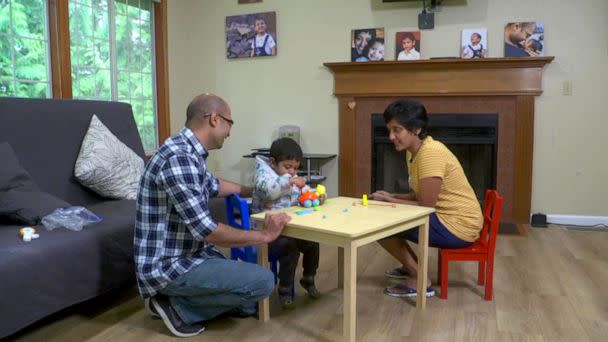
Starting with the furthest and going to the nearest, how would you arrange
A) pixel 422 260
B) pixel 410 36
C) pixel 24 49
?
pixel 410 36, pixel 24 49, pixel 422 260

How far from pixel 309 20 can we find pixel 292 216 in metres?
2.90

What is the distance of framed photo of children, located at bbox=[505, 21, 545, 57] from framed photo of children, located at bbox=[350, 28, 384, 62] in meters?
0.99

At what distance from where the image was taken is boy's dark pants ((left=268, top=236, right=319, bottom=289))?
92.1 inches

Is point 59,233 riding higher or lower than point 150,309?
higher

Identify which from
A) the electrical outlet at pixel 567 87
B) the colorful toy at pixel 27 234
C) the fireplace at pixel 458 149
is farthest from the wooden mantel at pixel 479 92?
Answer: the colorful toy at pixel 27 234

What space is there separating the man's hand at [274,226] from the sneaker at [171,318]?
0.51 meters

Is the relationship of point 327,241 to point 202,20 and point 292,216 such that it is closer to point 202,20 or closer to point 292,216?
point 292,216

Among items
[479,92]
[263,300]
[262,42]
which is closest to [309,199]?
[263,300]

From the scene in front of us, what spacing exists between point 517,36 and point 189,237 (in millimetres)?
3188

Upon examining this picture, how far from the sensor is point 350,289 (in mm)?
1872

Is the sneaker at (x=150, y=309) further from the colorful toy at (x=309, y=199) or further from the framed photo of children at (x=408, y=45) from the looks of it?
the framed photo of children at (x=408, y=45)

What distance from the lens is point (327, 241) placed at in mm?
1914

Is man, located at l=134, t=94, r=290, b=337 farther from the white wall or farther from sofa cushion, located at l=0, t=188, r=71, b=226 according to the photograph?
the white wall

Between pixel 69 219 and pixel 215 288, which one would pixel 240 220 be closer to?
pixel 215 288
